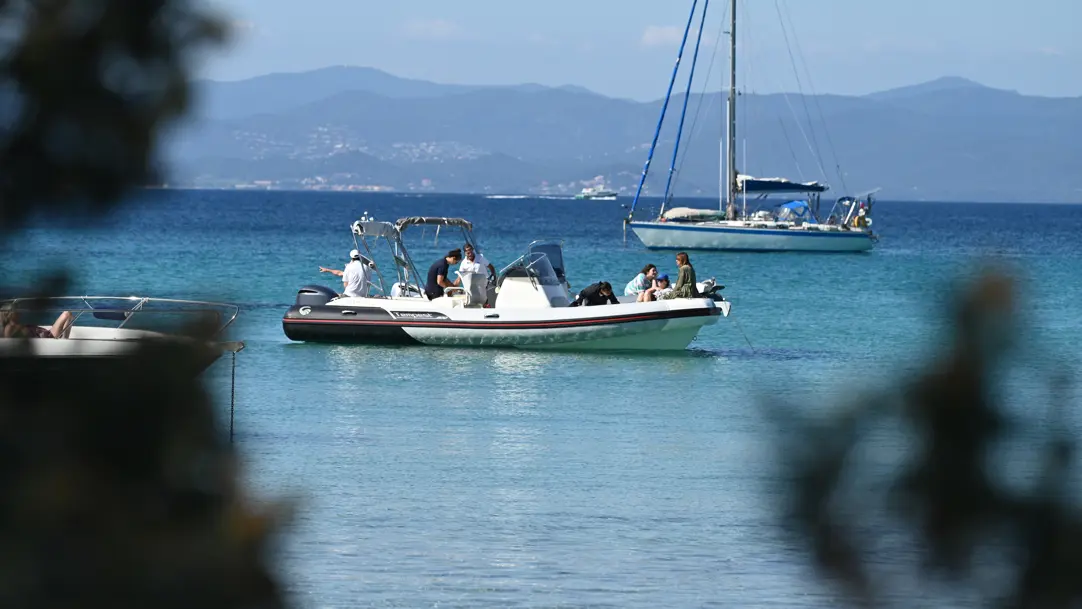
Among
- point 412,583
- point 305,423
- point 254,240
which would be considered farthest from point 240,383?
point 254,240

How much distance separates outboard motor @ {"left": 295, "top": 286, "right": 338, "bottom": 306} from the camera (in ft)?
77.2

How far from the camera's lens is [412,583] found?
9.41m

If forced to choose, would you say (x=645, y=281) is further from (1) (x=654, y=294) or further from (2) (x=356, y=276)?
(2) (x=356, y=276)

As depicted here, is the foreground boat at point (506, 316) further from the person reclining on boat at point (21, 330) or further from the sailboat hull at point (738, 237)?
the sailboat hull at point (738, 237)

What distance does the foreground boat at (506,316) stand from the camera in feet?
73.4

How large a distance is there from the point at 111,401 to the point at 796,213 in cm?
6226

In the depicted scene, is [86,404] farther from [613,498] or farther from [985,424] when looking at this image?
[613,498]

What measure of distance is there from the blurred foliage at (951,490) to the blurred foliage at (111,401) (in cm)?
93

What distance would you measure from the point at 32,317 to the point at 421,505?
29.4ft

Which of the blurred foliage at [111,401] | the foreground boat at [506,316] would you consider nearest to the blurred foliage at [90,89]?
the blurred foliage at [111,401]

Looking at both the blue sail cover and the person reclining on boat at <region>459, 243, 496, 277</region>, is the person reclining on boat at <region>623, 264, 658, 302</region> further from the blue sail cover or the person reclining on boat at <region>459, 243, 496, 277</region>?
the blue sail cover

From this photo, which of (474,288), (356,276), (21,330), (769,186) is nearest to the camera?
(21,330)

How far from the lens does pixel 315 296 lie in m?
23.6

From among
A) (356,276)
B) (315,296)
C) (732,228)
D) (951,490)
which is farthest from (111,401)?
(732,228)
